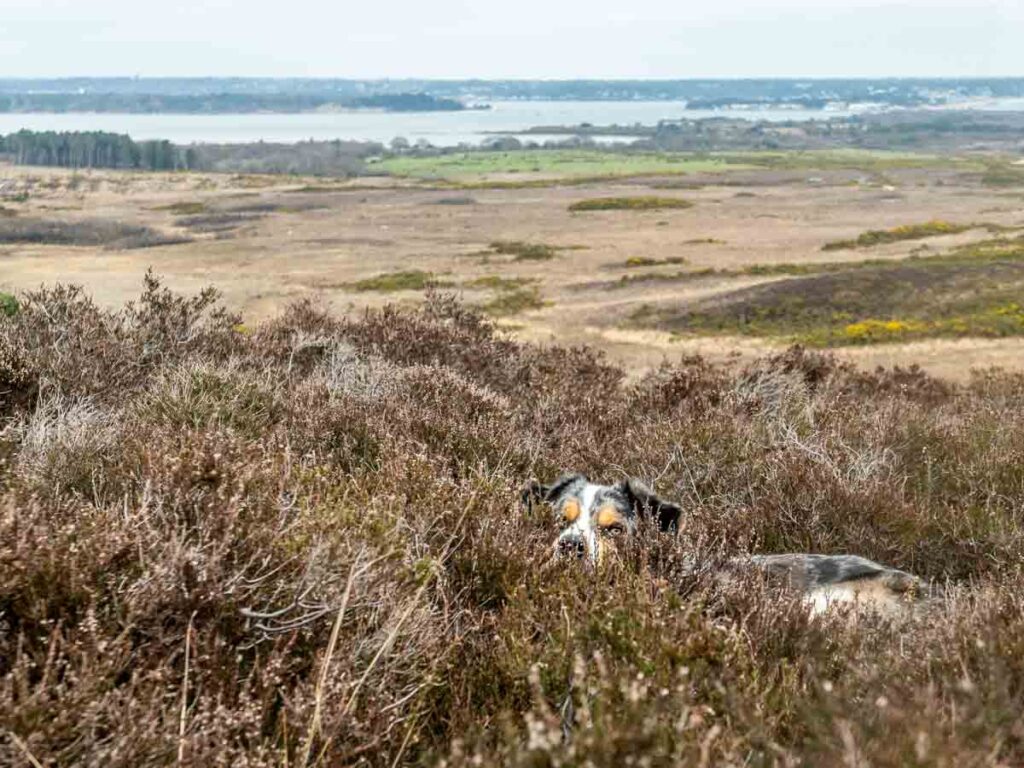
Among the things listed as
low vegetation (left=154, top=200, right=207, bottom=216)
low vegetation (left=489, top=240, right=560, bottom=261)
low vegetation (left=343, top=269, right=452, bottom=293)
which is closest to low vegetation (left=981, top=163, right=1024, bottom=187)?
low vegetation (left=489, top=240, right=560, bottom=261)

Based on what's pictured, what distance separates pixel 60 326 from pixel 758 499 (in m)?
6.62

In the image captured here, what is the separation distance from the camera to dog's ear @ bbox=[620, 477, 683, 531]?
5.11m

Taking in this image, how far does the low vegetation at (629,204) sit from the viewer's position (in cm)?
7012

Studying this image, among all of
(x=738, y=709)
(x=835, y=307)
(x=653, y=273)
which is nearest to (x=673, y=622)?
(x=738, y=709)

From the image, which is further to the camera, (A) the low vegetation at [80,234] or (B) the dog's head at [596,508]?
(A) the low vegetation at [80,234]

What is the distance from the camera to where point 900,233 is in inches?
2089

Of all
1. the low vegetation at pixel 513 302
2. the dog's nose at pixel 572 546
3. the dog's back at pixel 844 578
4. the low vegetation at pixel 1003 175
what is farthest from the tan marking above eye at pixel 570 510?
the low vegetation at pixel 1003 175

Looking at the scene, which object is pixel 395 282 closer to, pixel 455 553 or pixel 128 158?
pixel 455 553

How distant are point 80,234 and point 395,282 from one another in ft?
85.3

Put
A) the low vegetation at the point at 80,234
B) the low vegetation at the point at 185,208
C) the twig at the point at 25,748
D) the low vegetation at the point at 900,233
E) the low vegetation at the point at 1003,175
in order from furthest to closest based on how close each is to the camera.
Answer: the low vegetation at the point at 1003,175 → the low vegetation at the point at 185,208 → the low vegetation at the point at 80,234 → the low vegetation at the point at 900,233 → the twig at the point at 25,748

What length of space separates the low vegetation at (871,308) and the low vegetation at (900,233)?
11581mm

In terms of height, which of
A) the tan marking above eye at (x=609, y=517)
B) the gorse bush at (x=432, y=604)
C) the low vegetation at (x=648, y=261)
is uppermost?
the gorse bush at (x=432, y=604)

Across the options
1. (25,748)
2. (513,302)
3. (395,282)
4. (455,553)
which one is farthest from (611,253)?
(25,748)

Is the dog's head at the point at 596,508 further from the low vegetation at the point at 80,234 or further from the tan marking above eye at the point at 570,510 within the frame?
the low vegetation at the point at 80,234
